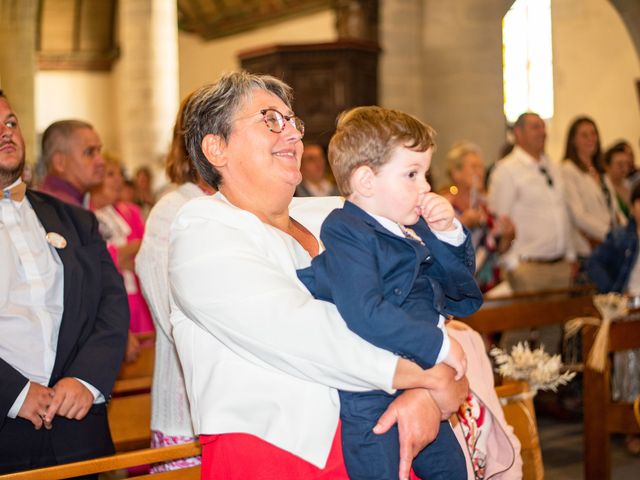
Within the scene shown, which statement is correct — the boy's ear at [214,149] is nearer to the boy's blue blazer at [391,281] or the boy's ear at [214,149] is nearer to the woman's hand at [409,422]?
the boy's blue blazer at [391,281]

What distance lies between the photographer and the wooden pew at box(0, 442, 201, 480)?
7.73ft

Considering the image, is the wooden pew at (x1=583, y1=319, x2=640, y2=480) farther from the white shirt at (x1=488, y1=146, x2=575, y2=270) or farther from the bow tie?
the bow tie

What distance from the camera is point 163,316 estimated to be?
3184mm

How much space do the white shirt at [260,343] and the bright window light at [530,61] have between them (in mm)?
10894

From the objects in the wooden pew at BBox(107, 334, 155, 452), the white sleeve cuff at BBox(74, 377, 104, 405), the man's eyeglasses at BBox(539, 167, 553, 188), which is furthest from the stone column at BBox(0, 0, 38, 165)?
the white sleeve cuff at BBox(74, 377, 104, 405)

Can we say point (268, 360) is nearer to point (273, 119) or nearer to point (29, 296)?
point (273, 119)

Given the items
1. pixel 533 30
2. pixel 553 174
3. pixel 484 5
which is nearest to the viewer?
pixel 553 174

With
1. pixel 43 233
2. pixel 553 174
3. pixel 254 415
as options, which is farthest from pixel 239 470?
pixel 553 174

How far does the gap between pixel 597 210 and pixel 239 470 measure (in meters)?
5.94

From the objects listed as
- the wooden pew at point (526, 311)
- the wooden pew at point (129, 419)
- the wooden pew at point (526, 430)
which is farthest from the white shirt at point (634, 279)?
the wooden pew at point (129, 419)

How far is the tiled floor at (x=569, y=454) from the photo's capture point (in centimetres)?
501

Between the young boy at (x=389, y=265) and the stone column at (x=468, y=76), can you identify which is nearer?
the young boy at (x=389, y=265)

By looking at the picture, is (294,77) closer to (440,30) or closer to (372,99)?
(372,99)

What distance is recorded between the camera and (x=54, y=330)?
9.78ft
